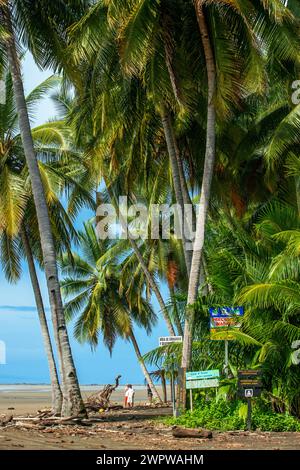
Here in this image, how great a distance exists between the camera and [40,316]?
26.5 metres

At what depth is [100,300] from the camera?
41531 millimetres

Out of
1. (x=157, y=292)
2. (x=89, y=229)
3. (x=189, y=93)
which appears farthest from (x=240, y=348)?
(x=89, y=229)

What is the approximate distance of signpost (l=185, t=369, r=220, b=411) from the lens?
60.6 ft

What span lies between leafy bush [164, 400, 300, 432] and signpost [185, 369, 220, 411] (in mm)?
471

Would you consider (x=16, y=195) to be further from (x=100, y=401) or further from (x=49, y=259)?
→ (x=100, y=401)

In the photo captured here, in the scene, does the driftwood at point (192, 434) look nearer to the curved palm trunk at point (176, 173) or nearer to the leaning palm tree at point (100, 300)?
the curved palm trunk at point (176, 173)

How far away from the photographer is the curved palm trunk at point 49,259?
20.1 meters

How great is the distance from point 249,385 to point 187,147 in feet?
35.9

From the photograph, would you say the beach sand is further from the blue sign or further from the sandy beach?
Answer: the sandy beach

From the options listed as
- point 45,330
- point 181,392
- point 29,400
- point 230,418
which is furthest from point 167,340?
point 29,400

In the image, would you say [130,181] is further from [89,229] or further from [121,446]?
[89,229]

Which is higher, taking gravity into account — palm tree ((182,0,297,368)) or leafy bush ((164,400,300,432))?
palm tree ((182,0,297,368))

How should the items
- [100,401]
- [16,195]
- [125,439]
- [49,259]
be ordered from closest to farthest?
[125,439], [49,259], [16,195], [100,401]

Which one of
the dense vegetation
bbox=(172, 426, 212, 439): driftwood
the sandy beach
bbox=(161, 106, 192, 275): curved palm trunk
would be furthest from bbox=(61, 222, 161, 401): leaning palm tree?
bbox=(172, 426, 212, 439): driftwood
